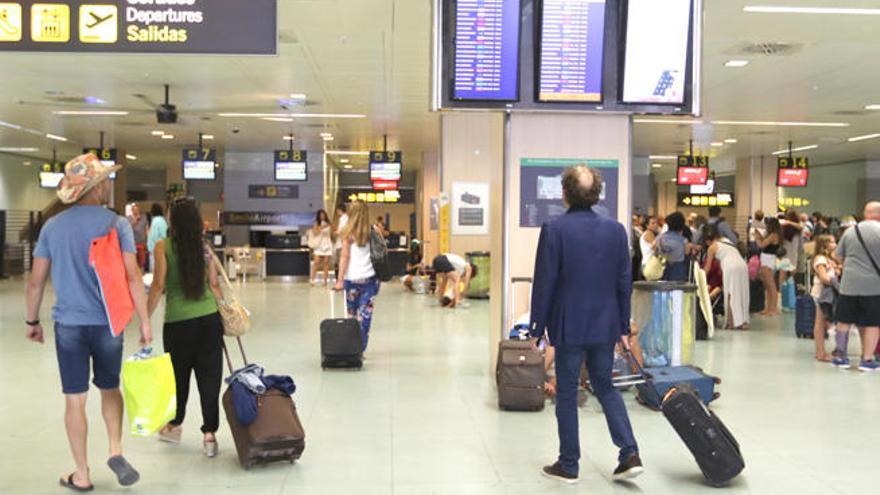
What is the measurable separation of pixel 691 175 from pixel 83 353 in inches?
773

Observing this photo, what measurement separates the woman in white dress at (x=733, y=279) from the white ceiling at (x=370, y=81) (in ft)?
8.46

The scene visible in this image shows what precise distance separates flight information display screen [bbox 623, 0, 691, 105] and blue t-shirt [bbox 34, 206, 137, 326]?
13.7 ft

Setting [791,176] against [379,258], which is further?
[791,176]

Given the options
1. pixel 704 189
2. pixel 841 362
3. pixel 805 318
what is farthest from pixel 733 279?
pixel 704 189

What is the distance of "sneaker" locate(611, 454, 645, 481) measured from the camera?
14.3ft

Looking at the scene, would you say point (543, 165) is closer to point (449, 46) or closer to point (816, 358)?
point (449, 46)

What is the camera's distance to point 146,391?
422 cm

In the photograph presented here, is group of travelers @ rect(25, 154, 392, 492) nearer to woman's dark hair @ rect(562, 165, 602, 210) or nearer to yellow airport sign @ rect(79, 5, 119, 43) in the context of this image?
yellow airport sign @ rect(79, 5, 119, 43)

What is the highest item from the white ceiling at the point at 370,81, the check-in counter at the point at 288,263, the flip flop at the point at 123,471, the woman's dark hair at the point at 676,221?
the white ceiling at the point at 370,81

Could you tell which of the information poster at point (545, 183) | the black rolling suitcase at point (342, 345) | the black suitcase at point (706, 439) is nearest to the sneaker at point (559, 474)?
the black suitcase at point (706, 439)

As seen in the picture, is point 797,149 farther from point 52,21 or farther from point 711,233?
point 52,21

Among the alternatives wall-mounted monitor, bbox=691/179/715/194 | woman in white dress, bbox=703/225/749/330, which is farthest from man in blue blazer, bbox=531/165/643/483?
wall-mounted monitor, bbox=691/179/715/194

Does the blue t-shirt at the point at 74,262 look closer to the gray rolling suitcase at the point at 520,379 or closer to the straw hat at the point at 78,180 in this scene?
the straw hat at the point at 78,180

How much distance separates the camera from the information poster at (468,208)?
16.0m
